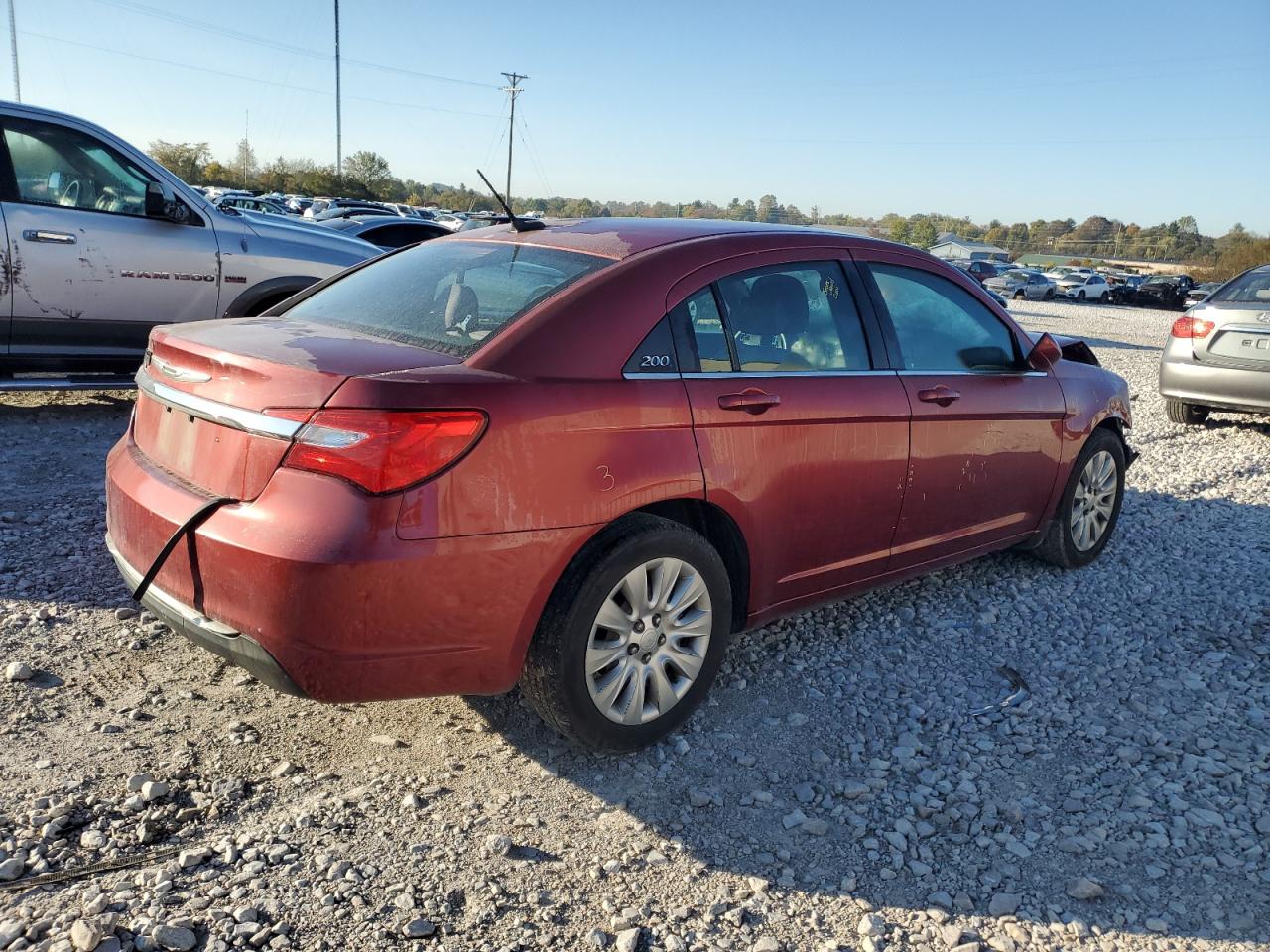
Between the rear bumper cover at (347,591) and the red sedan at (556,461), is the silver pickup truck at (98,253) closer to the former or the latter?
the red sedan at (556,461)

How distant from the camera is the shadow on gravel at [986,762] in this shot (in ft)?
8.86

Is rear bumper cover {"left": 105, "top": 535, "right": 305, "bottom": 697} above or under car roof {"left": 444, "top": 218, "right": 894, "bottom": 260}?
under

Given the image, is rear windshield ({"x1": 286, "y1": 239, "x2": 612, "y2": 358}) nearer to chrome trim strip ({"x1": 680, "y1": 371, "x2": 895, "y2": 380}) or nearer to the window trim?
chrome trim strip ({"x1": 680, "y1": 371, "x2": 895, "y2": 380})

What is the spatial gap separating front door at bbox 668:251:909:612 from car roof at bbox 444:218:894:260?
19 cm

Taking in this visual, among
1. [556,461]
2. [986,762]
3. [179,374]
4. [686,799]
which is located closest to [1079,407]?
[986,762]

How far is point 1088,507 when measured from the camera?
5.14m

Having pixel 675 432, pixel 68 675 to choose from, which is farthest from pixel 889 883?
pixel 68 675

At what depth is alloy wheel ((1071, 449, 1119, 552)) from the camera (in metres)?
5.06

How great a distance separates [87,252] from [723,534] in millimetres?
5210

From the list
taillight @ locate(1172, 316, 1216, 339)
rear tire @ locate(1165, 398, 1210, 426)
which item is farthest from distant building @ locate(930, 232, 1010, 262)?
taillight @ locate(1172, 316, 1216, 339)

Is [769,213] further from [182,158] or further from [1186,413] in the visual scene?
[182,158]

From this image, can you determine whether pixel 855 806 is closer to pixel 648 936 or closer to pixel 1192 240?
pixel 648 936

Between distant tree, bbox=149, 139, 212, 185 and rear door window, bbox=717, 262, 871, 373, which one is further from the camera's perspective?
distant tree, bbox=149, 139, 212, 185

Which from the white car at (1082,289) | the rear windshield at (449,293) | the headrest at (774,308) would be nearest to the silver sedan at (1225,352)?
the headrest at (774,308)
